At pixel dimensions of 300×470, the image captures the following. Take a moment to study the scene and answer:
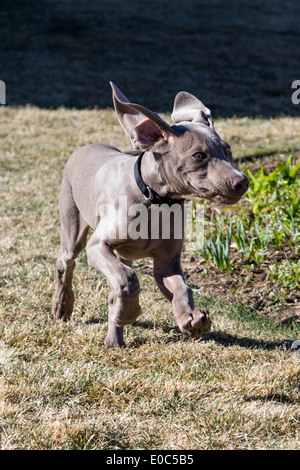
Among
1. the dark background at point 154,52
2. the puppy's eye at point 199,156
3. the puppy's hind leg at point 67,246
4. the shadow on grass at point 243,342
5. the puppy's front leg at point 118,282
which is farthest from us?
the dark background at point 154,52

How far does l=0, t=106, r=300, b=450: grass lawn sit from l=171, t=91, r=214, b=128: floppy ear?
4.50 ft

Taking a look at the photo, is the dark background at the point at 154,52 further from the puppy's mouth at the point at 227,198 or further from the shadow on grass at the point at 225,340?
the puppy's mouth at the point at 227,198

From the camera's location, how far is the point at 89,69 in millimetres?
13055

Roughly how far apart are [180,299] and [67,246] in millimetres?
1167

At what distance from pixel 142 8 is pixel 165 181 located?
1653 cm

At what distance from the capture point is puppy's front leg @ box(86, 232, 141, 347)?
303cm

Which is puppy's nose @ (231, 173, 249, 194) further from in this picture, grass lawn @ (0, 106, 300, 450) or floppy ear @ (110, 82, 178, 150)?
grass lawn @ (0, 106, 300, 450)

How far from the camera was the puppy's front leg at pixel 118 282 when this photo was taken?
9.94 ft

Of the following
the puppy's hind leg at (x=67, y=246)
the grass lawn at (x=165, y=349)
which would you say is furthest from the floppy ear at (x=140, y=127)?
the grass lawn at (x=165, y=349)

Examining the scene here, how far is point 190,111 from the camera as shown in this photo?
333 centimetres

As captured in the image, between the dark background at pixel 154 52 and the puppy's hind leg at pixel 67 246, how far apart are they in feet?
21.8

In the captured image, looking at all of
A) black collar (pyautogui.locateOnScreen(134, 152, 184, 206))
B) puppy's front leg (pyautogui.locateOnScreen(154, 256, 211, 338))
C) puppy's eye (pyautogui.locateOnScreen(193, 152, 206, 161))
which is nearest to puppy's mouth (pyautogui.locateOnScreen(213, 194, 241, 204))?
puppy's eye (pyautogui.locateOnScreen(193, 152, 206, 161))
